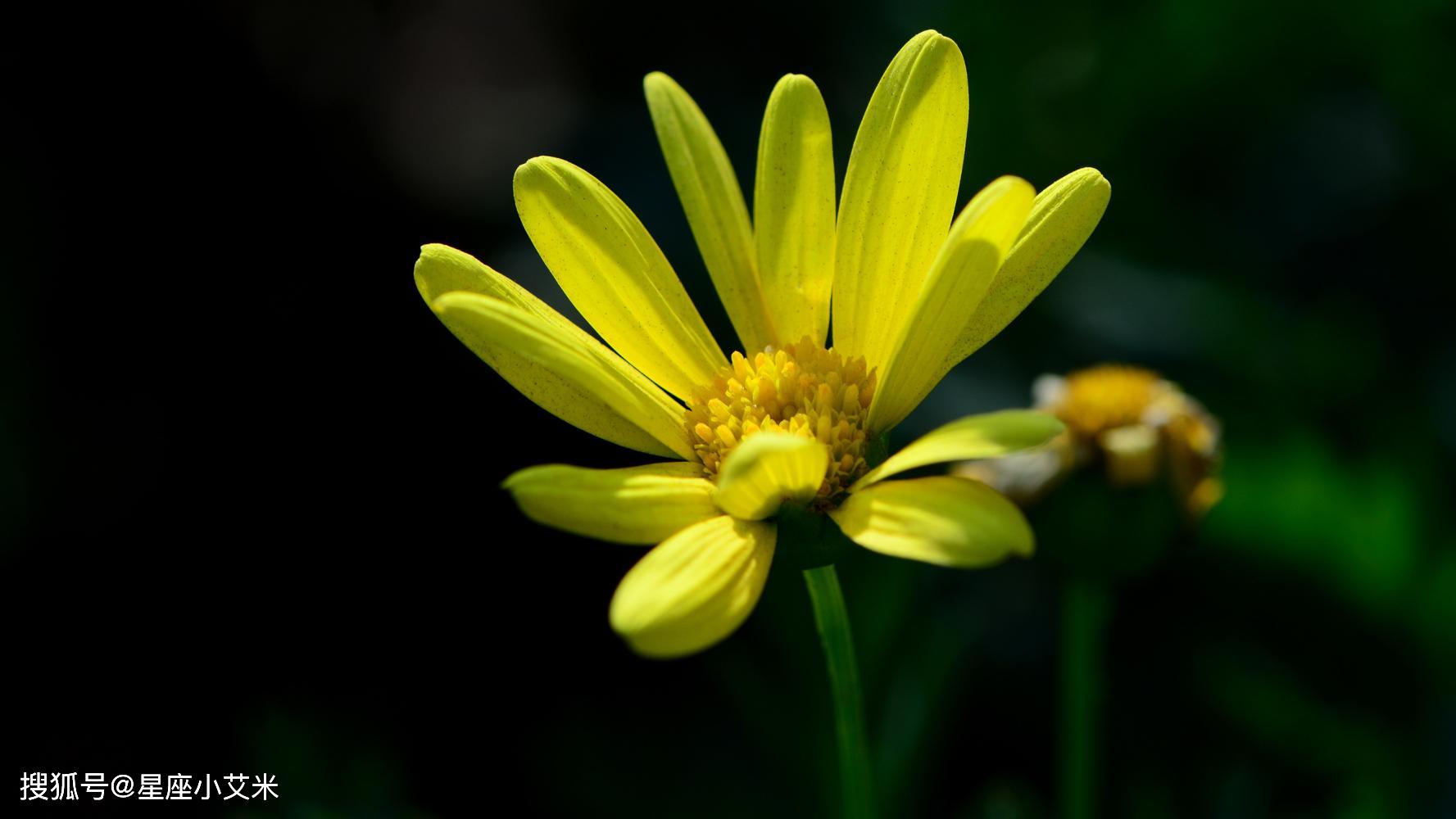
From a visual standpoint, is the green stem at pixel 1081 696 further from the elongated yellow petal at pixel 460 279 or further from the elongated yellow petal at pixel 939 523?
the elongated yellow petal at pixel 460 279

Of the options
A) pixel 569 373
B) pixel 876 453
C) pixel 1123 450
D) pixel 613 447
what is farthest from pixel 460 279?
pixel 613 447

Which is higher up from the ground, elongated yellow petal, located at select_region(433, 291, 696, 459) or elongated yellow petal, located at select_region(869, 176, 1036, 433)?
elongated yellow petal, located at select_region(433, 291, 696, 459)

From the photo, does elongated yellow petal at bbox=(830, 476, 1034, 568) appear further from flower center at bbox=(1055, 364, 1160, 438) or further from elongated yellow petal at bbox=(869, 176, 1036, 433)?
flower center at bbox=(1055, 364, 1160, 438)

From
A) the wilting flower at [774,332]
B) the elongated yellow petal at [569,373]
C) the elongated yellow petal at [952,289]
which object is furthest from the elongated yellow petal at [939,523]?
the elongated yellow petal at [569,373]

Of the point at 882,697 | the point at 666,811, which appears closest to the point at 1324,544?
the point at 882,697

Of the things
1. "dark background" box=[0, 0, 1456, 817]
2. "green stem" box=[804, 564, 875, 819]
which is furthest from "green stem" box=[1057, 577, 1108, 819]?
"green stem" box=[804, 564, 875, 819]
